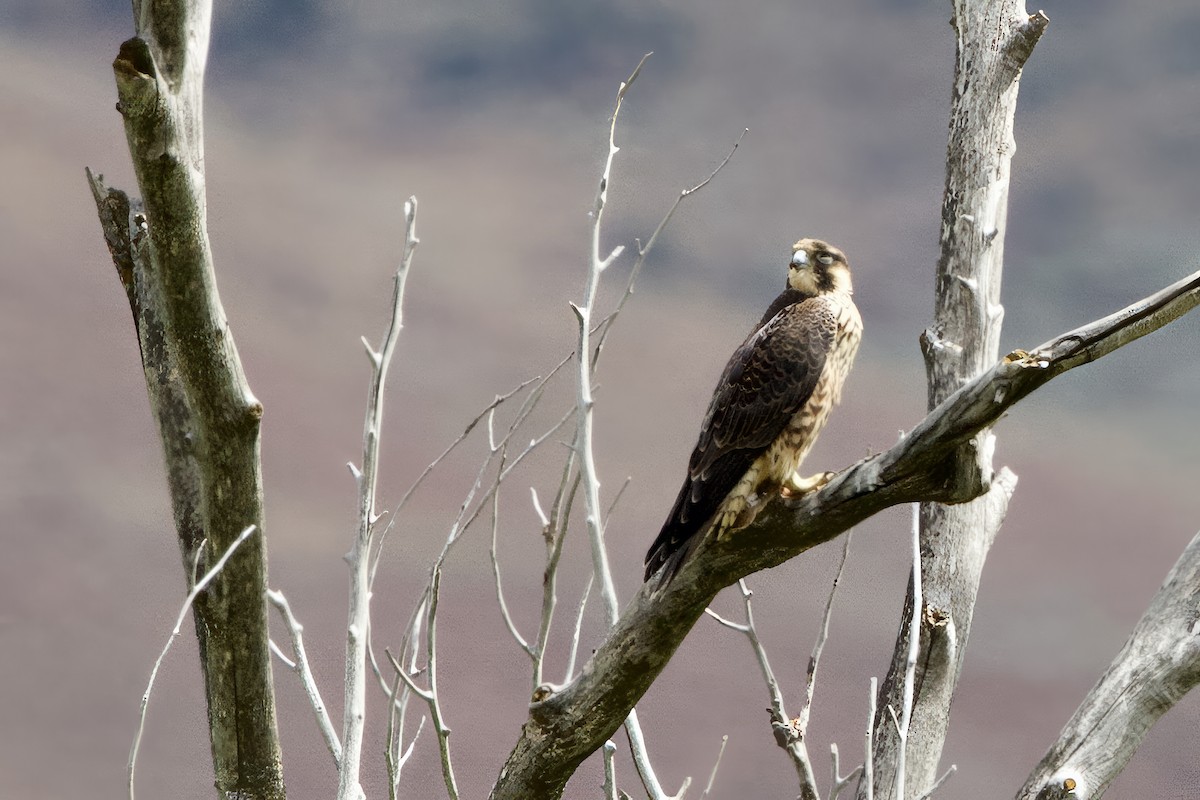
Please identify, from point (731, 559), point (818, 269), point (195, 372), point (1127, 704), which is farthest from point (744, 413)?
point (1127, 704)

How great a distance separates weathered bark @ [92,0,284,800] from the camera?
2.22 m

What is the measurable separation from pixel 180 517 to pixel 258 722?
56cm

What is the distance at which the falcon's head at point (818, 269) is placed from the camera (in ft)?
10.5

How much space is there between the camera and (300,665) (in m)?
2.68

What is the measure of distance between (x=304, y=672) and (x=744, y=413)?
1.24 meters

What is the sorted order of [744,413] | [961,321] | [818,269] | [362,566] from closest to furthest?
[362,566] → [744,413] → [818,269] → [961,321]

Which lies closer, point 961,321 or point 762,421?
point 762,421

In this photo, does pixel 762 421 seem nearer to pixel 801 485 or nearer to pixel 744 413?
pixel 744 413

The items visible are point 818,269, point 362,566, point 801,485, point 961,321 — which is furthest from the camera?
point 961,321

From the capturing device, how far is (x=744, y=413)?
2703 mm

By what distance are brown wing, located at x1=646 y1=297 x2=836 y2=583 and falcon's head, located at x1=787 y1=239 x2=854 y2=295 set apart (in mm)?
304

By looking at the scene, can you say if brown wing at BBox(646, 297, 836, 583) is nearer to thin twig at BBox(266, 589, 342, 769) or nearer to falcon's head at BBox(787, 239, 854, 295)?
falcon's head at BBox(787, 239, 854, 295)

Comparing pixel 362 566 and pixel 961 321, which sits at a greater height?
pixel 961 321

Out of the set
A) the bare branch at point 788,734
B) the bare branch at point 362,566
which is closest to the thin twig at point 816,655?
the bare branch at point 788,734
